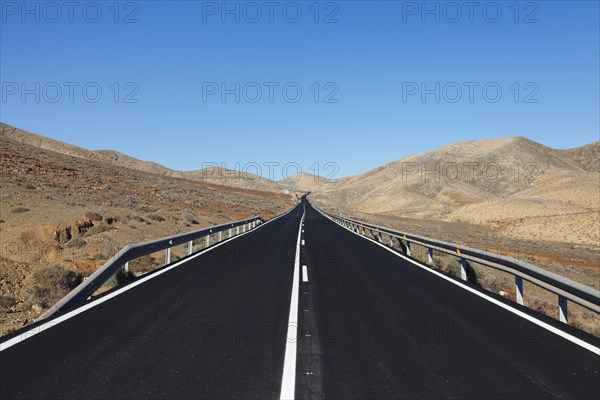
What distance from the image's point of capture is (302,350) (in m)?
5.45

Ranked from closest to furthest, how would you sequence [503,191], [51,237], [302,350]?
[302,350]
[51,237]
[503,191]

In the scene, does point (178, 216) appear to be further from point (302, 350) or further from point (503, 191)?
point (503, 191)

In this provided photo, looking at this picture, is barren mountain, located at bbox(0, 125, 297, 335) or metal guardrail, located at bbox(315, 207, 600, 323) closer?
metal guardrail, located at bbox(315, 207, 600, 323)

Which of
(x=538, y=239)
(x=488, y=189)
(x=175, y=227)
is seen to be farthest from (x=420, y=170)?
(x=175, y=227)

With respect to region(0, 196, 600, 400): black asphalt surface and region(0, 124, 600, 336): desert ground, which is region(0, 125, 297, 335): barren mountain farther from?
region(0, 196, 600, 400): black asphalt surface

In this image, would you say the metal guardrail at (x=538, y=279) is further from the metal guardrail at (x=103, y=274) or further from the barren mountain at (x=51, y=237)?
the barren mountain at (x=51, y=237)

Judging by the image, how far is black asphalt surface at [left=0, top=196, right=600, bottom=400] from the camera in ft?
14.0

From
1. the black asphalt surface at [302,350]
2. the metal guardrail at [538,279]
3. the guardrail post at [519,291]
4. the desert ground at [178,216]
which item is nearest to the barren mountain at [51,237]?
the desert ground at [178,216]

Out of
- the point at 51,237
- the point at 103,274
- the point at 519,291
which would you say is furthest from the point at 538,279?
the point at 51,237

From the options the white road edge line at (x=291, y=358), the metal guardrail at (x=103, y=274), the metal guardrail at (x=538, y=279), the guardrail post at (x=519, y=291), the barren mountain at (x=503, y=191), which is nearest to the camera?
the white road edge line at (x=291, y=358)

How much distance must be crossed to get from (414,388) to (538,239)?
46233 millimetres

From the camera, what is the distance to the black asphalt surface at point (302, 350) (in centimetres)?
426

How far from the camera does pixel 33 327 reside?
6246 millimetres

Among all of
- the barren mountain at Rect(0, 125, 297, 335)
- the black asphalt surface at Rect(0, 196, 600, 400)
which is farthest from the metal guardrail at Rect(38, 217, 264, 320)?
the barren mountain at Rect(0, 125, 297, 335)
